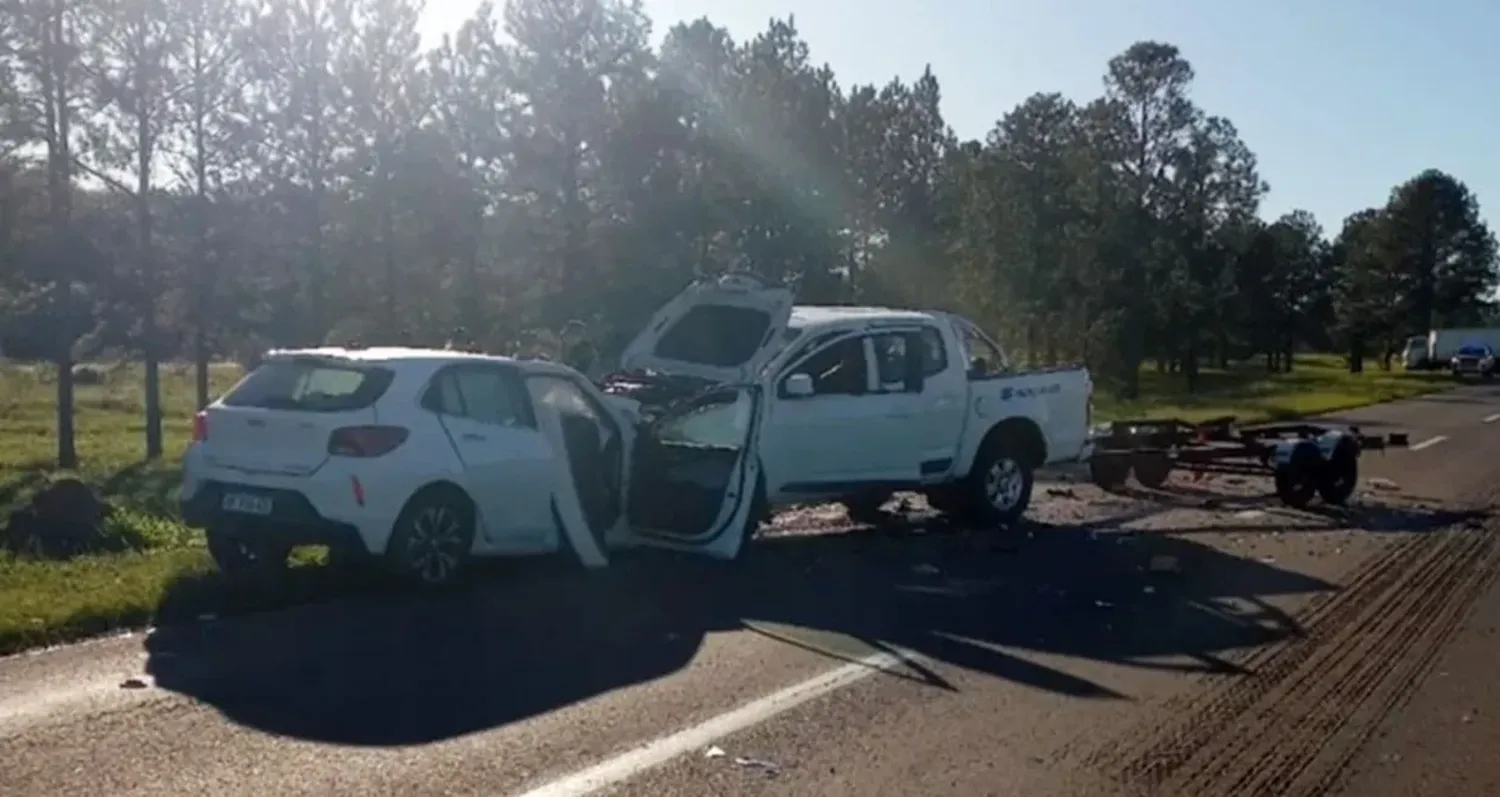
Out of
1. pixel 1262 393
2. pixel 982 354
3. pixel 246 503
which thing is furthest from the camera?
pixel 1262 393

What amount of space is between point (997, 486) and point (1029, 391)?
3.07 feet

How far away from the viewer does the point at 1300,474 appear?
57.2 feet

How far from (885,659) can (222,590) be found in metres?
4.07

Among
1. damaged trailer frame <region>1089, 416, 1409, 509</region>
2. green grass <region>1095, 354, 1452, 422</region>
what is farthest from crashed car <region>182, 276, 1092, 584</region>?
green grass <region>1095, 354, 1452, 422</region>

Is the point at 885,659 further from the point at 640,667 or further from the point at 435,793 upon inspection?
the point at 435,793

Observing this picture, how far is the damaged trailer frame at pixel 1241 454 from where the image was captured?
17.5m

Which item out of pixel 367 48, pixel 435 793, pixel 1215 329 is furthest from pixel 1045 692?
pixel 1215 329

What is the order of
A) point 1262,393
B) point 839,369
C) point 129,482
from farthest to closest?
point 1262,393 < point 129,482 < point 839,369

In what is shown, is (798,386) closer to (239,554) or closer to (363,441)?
(363,441)

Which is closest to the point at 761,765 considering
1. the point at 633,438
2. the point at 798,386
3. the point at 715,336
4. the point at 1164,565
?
the point at 633,438

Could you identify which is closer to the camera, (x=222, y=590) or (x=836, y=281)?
(x=222, y=590)

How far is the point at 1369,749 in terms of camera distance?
775 centimetres

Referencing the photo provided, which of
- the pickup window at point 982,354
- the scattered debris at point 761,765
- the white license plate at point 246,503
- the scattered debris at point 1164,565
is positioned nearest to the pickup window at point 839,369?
the pickup window at point 982,354

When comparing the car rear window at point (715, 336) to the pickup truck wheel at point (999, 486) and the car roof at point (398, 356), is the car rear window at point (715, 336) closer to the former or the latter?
the pickup truck wheel at point (999, 486)
